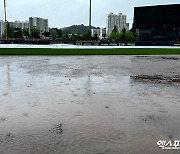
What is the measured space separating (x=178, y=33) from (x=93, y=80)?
8280 cm

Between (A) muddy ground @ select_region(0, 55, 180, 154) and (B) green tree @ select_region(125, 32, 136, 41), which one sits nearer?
(A) muddy ground @ select_region(0, 55, 180, 154)

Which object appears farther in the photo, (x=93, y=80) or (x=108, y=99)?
(x=93, y=80)

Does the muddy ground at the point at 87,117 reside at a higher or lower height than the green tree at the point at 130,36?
lower

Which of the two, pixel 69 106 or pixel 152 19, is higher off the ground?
pixel 152 19

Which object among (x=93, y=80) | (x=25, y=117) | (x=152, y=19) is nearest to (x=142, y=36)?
(x=152, y=19)

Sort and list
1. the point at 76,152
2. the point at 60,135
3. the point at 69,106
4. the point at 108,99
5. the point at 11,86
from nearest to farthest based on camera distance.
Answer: the point at 76,152 < the point at 60,135 < the point at 69,106 < the point at 108,99 < the point at 11,86

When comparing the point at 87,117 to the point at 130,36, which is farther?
the point at 130,36

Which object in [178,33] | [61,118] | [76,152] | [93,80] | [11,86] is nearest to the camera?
[76,152]

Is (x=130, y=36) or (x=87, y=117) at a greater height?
(x=130, y=36)

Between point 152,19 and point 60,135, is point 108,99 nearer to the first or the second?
point 60,135

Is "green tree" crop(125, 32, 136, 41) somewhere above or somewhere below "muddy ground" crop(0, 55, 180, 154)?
above

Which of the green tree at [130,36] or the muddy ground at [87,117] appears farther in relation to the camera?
the green tree at [130,36]

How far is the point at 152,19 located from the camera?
89250 mm

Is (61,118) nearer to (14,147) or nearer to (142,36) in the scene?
(14,147)
